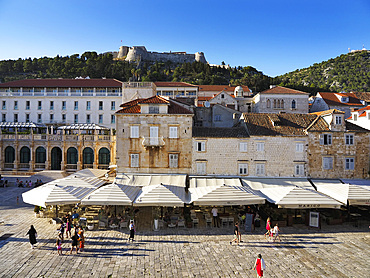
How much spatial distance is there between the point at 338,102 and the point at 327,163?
33591 millimetres

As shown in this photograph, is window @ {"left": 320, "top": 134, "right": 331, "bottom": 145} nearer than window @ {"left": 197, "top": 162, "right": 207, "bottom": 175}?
Yes

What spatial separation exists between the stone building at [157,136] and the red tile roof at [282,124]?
6787 millimetres

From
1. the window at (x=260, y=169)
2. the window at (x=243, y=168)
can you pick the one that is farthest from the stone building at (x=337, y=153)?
the window at (x=243, y=168)

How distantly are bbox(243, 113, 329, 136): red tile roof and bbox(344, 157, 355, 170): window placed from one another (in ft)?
11.8

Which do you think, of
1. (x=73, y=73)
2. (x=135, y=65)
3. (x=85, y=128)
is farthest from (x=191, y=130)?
(x=135, y=65)

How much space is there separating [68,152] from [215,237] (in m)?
31.7

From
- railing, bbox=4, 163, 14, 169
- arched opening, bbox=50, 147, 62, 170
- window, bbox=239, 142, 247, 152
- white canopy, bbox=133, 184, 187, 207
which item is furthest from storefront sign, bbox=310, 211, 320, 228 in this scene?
railing, bbox=4, 163, 14, 169

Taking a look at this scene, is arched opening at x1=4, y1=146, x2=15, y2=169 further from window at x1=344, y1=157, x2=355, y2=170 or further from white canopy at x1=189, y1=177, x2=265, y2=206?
window at x1=344, y1=157, x2=355, y2=170

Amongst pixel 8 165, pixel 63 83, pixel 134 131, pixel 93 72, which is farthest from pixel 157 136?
pixel 93 72

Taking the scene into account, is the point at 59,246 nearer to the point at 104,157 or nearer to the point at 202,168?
the point at 202,168

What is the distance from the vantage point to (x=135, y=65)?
128 metres

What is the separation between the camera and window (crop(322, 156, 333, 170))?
25109 millimetres

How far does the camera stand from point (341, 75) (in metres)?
120

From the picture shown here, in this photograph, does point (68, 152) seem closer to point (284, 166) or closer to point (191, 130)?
point (191, 130)
